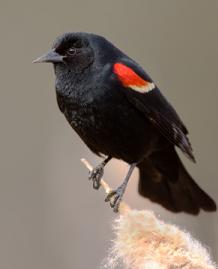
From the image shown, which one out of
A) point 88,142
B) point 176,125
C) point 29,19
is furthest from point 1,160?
point 176,125

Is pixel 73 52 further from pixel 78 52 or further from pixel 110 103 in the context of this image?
pixel 110 103

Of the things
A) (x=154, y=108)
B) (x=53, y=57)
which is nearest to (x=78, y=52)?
(x=53, y=57)

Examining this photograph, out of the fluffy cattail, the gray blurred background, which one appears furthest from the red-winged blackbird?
the fluffy cattail

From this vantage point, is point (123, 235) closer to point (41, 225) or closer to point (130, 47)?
point (41, 225)

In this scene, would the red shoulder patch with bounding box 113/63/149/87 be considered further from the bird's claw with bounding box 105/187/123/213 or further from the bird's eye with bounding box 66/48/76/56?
the bird's claw with bounding box 105/187/123/213

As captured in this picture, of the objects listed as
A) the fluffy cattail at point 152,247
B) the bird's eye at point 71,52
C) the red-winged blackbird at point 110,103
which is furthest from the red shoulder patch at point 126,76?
the fluffy cattail at point 152,247
